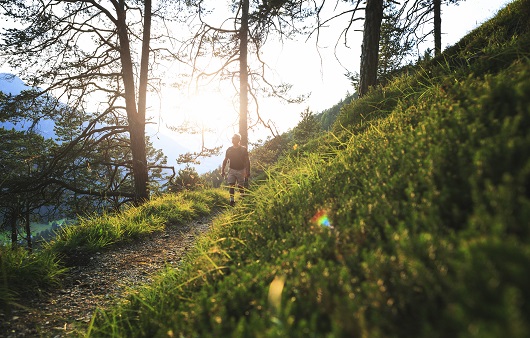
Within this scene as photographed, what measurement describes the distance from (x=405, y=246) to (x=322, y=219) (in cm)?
88

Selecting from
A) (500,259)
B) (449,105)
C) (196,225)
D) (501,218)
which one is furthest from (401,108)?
(196,225)

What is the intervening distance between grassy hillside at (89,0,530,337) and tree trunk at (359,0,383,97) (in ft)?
11.5

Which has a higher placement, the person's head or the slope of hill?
the person's head

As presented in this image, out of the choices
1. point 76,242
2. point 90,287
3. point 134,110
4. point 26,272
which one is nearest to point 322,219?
point 90,287

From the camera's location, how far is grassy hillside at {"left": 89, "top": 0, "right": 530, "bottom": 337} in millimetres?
812

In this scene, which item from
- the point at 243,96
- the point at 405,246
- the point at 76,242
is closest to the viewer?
the point at 405,246

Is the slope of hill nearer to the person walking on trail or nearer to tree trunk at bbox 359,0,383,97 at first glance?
tree trunk at bbox 359,0,383,97

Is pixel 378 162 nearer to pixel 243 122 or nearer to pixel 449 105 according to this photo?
pixel 449 105

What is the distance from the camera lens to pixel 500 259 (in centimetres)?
79

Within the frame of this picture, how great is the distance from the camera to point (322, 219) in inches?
78.2

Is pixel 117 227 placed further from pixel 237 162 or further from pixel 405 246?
pixel 405 246

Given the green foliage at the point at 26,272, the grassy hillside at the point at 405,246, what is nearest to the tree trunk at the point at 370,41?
the grassy hillside at the point at 405,246

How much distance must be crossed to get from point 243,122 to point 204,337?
11.8m

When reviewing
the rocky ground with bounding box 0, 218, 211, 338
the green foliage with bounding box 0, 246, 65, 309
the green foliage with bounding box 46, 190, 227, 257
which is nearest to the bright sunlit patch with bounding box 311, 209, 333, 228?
the rocky ground with bounding box 0, 218, 211, 338
